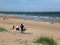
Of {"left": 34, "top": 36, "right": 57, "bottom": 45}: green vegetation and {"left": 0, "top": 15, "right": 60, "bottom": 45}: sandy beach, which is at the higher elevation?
{"left": 34, "top": 36, "right": 57, "bottom": 45}: green vegetation

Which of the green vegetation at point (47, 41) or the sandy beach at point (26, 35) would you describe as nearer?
the green vegetation at point (47, 41)

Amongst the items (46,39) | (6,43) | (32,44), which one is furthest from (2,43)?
(46,39)

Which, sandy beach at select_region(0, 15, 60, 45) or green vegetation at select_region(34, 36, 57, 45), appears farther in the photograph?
sandy beach at select_region(0, 15, 60, 45)

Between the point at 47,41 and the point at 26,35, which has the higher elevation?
the point at 47,41

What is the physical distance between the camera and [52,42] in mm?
8133

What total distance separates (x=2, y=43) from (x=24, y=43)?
0.98 m

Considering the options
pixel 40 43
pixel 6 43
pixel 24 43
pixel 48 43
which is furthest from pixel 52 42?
pixel 6 43

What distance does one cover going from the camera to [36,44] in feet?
28.2

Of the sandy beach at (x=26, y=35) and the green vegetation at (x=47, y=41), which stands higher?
the green vegetation at (x=47, y=41)

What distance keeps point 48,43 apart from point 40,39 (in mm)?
852

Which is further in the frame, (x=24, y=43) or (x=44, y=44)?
(x=24, y=43)

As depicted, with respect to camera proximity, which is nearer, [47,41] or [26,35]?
[47,41]

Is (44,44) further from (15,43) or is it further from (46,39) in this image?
(15,43)

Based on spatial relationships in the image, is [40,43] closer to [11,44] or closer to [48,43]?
[48,43]
